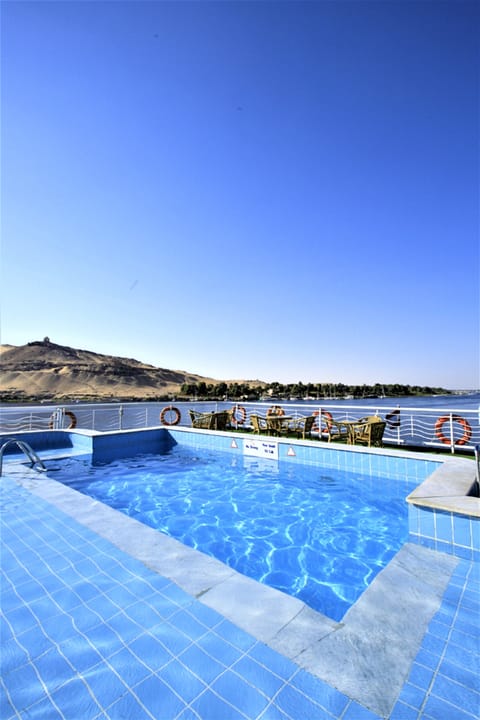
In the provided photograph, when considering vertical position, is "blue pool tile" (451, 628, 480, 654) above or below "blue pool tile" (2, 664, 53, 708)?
above

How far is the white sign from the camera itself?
23.3ft

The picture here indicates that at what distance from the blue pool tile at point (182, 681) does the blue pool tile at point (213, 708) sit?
36 millimetres

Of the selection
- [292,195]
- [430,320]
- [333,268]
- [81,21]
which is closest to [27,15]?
[81,21]

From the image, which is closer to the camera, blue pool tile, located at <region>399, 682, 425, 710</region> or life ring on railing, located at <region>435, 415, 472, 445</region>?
blue pool tile, located at <region>399, 682, 425, 710</region>

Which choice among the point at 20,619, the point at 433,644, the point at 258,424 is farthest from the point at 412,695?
the point at 258,424

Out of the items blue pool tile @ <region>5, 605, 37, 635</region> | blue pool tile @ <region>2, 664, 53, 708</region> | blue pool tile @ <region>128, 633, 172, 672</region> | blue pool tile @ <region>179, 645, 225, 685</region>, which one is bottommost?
blue pool tile @ <region>5, 605, 37, 635</region>

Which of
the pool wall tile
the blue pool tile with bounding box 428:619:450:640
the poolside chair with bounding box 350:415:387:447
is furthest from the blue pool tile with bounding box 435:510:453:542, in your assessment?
the poolside chair with bounding box 350:415:387:447

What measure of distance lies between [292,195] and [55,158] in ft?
18.3

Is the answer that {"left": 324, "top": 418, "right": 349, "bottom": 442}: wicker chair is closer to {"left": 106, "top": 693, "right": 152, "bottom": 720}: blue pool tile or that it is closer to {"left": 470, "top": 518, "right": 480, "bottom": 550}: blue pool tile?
{"left": 470, "top": 518, "right": 480, "bottom": 550}: blue pool tile

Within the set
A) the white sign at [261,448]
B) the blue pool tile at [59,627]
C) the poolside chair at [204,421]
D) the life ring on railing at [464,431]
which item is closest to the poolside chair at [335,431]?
the white sign at [261,448]

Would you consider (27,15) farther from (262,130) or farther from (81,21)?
(262,130)

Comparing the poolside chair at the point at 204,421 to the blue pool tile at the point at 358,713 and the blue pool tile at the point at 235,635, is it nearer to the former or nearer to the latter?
the blue pool tile at the point at 235,635

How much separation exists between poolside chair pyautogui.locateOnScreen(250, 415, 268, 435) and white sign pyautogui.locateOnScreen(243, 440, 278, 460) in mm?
1084

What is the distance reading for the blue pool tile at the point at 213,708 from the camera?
121 cm
